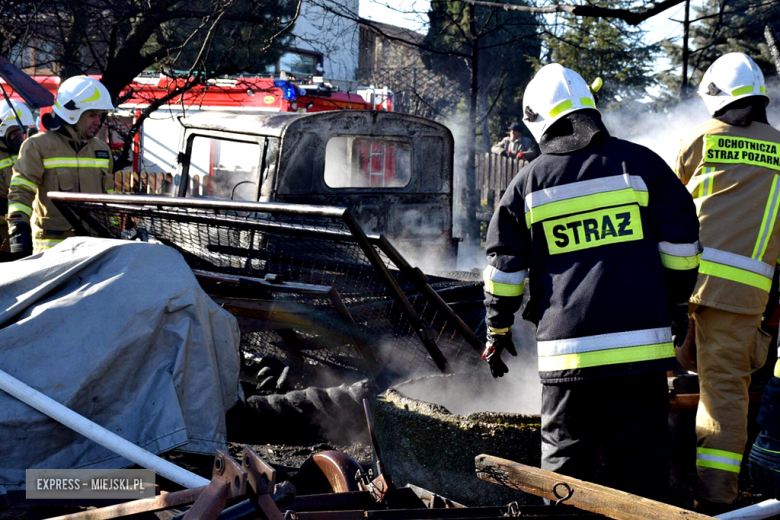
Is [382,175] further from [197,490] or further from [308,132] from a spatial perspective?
[197,490]

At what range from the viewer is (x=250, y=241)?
15.9 ft

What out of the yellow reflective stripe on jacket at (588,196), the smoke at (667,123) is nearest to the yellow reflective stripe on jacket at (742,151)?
the yellow reflective stripe on jacket at (588,196)

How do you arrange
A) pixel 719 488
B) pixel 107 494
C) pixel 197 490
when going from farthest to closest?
pixel 719 488 < pixel 107 494 < pixel 197 490

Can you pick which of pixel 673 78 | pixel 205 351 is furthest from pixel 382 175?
pixel 673 78

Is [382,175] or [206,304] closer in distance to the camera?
[206,304]

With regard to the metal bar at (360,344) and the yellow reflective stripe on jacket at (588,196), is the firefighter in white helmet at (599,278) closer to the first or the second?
the yellow reflective stripe on jacket at (588,196)

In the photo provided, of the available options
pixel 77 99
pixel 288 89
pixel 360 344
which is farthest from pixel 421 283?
pixel 288 89

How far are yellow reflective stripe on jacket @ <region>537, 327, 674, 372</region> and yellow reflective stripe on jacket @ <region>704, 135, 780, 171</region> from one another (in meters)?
1.22

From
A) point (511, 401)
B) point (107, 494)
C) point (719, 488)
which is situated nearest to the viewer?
point (107, 494)

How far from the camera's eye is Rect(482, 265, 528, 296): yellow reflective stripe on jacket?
3053mm

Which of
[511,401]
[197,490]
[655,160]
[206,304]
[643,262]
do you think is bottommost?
[511,401]

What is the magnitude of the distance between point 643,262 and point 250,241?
258 centimetres

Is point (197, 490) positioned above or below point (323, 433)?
above

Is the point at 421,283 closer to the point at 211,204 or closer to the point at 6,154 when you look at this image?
the point at 211,204
